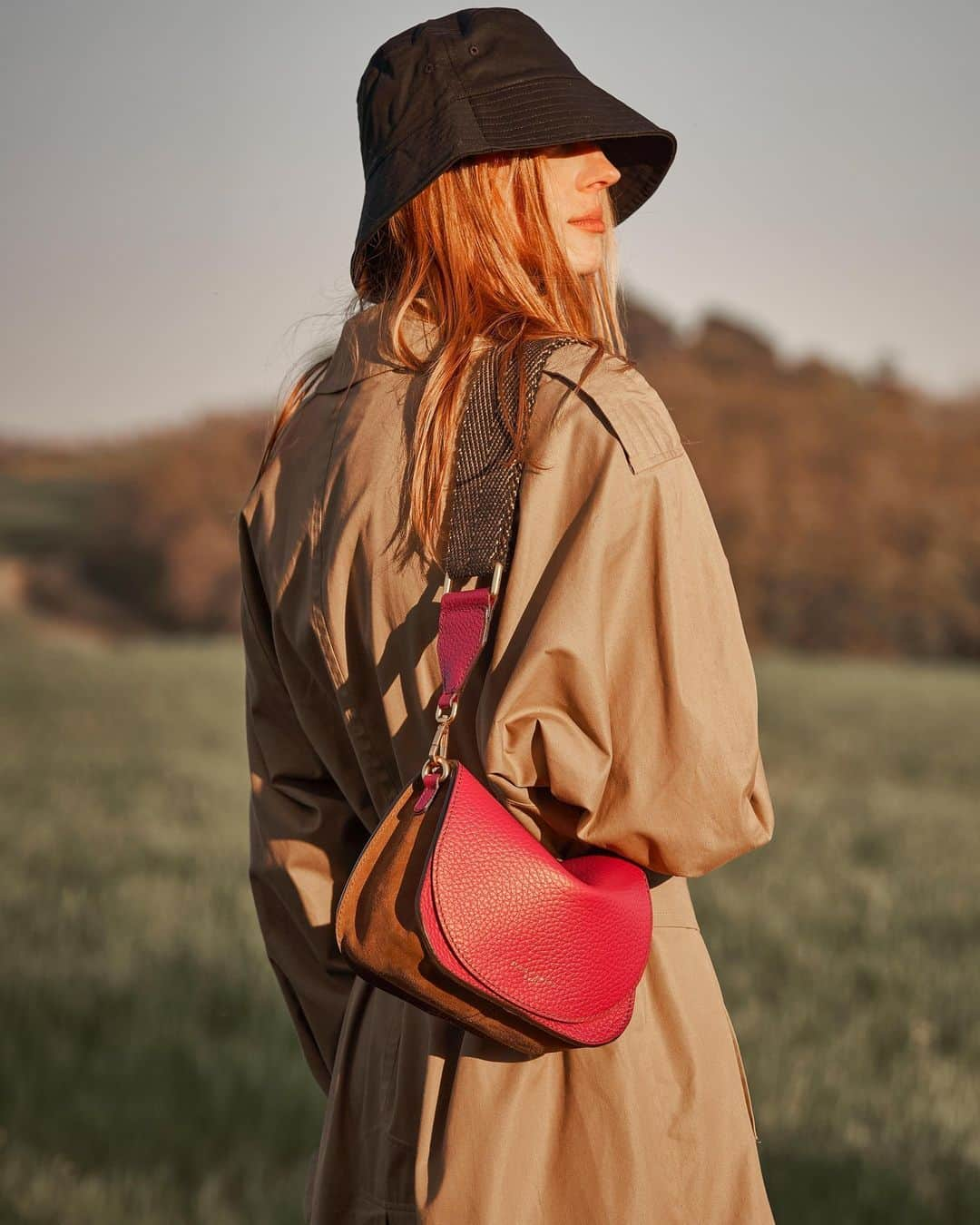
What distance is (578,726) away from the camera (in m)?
1.36

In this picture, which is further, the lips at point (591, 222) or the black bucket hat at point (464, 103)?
the lips at point (591, 222)

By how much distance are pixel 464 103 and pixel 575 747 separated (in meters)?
0.76

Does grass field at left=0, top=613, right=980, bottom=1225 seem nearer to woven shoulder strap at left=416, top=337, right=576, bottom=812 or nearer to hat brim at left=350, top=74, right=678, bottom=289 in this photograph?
woven shoulder strap at left=416, top=337, right=576, bottom=812

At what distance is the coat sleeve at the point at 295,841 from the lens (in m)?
1.80

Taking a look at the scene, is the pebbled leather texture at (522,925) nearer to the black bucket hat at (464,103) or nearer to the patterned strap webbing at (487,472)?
the patterned strap webbing at (487,472)

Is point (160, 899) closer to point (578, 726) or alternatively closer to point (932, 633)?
point (578, 726)

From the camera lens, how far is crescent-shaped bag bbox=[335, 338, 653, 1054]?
1.23 m

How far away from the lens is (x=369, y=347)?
1562 millimetres

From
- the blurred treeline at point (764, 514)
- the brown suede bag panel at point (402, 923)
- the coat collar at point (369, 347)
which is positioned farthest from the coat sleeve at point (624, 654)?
the blurred treeline at point (764, 514)

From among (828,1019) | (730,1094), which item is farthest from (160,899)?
(730,1094)

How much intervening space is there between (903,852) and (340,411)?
22.3ft

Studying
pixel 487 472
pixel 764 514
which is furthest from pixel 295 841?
pixel 764 514

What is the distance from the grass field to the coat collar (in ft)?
3.21

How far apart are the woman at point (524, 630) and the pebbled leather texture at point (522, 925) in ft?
0.29
